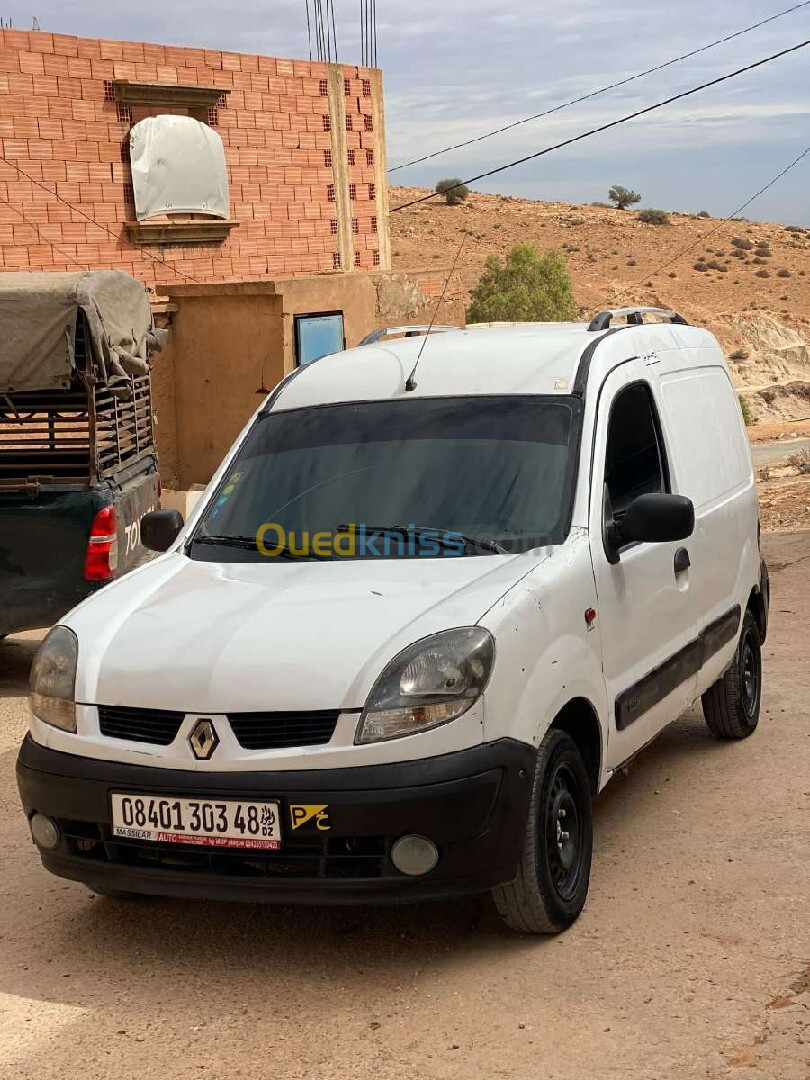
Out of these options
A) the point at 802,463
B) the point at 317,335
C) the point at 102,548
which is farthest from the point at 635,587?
the point at 802,463

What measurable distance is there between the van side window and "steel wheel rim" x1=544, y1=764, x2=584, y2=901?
40.6 inches

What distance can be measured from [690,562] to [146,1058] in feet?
9.80

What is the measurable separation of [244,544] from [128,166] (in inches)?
669

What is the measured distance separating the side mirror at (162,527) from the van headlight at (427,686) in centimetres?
169

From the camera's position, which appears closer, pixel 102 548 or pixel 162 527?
pixel 162 527

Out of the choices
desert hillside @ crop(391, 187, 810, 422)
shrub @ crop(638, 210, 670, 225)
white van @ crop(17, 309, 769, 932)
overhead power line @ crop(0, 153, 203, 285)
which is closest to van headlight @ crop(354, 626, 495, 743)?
white van @ crop(17, 309, 769, 932)

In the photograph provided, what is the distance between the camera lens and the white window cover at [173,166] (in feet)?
67.7

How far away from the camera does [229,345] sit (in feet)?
55.8

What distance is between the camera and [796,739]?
6.74 metres

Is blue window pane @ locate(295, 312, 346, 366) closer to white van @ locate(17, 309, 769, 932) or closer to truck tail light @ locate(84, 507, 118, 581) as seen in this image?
truck tail light @ locate(84, 507, 118, 581)

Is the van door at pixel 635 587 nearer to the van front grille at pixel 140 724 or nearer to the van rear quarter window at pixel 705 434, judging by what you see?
the van rear quarter window at pixel 705 434

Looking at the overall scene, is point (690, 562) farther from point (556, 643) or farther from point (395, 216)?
point (395, 216)

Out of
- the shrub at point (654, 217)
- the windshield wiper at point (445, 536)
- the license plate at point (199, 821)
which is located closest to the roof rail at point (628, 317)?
the windshield wiper at point (445, 536)

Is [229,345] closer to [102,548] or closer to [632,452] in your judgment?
[102,548]
